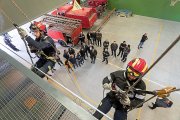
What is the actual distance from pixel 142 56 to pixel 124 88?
5.78 m

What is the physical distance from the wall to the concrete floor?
506mm

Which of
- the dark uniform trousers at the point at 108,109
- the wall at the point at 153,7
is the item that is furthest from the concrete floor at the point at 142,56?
the dark uniform trousers at the point at 108,109

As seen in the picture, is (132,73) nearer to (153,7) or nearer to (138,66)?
(138,66)

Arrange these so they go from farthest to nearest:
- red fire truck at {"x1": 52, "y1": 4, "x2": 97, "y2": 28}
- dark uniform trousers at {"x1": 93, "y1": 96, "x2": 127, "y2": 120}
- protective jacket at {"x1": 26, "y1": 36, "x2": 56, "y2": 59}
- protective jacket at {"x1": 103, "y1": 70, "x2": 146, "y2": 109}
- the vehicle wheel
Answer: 1. red fire truck at {"x1": 52, "y1": 4, "x2": 97, "y2": 28}
2. the vehicle wheel
3. protective jacket at {"x1": 26, "y1": 36, "x2": 56, "y2": 59}
4. dark uniform trousers at {"x1": 93, "y1": 96, "x2": 127, "y2": 120}
5. protective jacket at {"x1": 103, "y1": 70, "x2": 146, "y2": 109}

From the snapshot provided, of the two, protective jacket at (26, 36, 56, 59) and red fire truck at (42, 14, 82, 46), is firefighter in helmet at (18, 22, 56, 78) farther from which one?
red fire truck at (42, 14, 82, 46)

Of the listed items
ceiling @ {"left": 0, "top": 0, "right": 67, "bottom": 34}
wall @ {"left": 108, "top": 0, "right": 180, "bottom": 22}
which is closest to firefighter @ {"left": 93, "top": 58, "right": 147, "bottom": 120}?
ceiling @ {"left": 0, "top": 0, "right": 67, "bottom": 34}

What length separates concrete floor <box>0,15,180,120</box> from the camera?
6480 millimetres

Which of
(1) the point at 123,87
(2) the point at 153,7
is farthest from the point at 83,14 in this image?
(1) the point at 123,87

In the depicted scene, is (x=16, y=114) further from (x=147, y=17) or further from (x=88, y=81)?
(x=147, y=17)

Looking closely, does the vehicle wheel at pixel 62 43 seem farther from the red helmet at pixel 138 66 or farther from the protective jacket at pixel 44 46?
the red helmet at pixel 138 66

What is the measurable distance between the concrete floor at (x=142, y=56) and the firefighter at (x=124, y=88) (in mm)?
2137

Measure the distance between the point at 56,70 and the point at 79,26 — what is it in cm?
355

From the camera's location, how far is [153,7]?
12.5 m

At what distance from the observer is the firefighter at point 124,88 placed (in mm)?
3706
